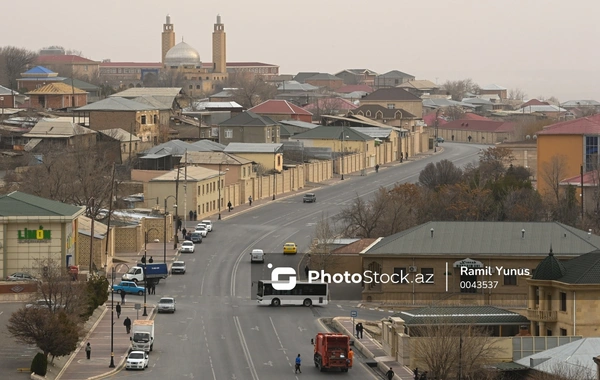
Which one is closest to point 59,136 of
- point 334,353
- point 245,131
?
point 245,131

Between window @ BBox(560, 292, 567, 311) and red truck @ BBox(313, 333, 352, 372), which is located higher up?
window @ BBox(560, 292, 567, 311)

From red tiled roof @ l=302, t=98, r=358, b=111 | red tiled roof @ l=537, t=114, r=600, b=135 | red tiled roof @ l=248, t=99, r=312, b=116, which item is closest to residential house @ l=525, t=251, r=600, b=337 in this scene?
red tiled roof @ l=537, t=114, r=600, b=135

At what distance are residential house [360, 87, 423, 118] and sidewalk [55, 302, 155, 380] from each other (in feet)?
386

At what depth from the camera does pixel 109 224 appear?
77.6 m

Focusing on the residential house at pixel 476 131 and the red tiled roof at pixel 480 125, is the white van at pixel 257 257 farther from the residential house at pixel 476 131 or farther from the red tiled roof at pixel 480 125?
the red tiled roof at pixel 480 125

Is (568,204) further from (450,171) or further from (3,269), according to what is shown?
(3,269)

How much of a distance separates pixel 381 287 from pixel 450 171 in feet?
139

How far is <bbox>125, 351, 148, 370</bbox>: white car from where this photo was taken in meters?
52.1

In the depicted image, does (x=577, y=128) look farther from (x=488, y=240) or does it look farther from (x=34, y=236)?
(x=34, y=236)

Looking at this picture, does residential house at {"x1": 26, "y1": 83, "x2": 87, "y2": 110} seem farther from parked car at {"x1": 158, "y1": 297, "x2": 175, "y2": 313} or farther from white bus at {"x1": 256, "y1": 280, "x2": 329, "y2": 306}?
parked car at {"x1": 158, "y1": 297, "x2": 175, "y2": 313}

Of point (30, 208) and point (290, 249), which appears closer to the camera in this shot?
point (30, 208)

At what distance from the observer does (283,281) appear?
68500 millimetres

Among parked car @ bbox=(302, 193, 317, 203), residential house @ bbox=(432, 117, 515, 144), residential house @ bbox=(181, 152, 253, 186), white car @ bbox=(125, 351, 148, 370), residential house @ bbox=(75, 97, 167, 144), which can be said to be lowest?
white car @ bbox=(125, 351, 148, 370)

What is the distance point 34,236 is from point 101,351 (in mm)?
14545
